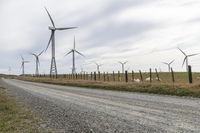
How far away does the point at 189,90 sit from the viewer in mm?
24438

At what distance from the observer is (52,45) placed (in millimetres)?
91375

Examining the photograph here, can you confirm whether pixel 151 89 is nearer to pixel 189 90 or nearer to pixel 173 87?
pixel 173 87

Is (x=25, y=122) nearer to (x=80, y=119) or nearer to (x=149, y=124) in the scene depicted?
(x=80, y=119)

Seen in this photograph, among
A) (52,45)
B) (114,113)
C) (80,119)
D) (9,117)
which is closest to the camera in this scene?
(80,119)

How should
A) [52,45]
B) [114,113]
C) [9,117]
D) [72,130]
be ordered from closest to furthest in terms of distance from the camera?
[72,130]
[114,113]
[9,117]
[52,45]

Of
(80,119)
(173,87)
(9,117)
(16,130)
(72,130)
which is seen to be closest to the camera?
(72,130)

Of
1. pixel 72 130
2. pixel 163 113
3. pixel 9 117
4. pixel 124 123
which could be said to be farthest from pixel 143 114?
pixel 9 117

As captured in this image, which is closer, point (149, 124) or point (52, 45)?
point (149, 124)

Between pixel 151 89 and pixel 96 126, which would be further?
pixel 151 89

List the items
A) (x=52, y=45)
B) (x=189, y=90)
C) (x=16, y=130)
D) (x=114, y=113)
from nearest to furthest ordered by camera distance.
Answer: (x=16, y=130) < (x=114, y=113) < (x=189, y=90) < (x=52, y=45)

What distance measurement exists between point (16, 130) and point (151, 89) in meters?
17.5

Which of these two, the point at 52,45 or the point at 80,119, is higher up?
the point at 52,45

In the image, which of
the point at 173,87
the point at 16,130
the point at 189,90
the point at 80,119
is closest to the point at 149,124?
the point at 80,119

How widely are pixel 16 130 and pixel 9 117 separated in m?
3.64
